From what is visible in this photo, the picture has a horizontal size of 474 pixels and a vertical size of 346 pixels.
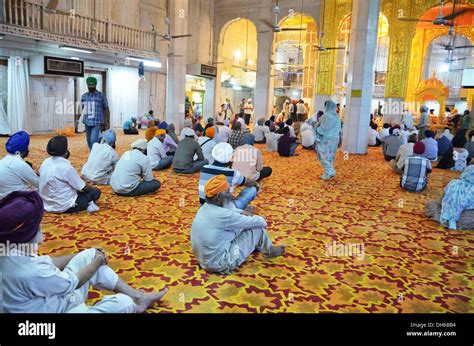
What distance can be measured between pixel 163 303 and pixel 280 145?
682 cm

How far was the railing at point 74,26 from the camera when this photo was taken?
Result: 935 cm

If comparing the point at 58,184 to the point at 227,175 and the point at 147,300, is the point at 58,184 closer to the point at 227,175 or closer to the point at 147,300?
the point at 227,175

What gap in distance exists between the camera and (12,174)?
3.51m

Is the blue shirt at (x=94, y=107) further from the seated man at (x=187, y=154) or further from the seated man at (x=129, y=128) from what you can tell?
the seated man at (x=129, y=128)

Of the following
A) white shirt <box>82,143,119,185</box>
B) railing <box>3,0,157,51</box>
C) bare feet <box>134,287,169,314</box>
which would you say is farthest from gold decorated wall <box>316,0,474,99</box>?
bare feet <box>134,287,169,314</box>

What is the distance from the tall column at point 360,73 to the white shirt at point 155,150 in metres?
5.61

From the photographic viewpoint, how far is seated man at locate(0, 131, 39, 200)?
3.49 meters

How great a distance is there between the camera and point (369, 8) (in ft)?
31.5

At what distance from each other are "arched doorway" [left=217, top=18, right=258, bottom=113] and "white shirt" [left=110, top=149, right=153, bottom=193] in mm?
14186

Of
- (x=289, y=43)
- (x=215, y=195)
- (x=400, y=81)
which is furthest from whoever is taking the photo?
(x=289, y=43)

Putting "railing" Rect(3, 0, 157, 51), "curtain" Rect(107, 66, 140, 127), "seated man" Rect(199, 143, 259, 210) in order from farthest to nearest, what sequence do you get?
1. "curtain" Rect(107, 66, 140, 127)
2. "railing" Rect(3, 0, 157, 51)
3. "seated man" Rect(199, 143, 259, 210)

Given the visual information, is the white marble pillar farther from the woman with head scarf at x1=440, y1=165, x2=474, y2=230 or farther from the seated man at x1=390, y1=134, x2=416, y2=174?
the woman with head scarf at x1=440, y1=165, x2=474, y2=230
